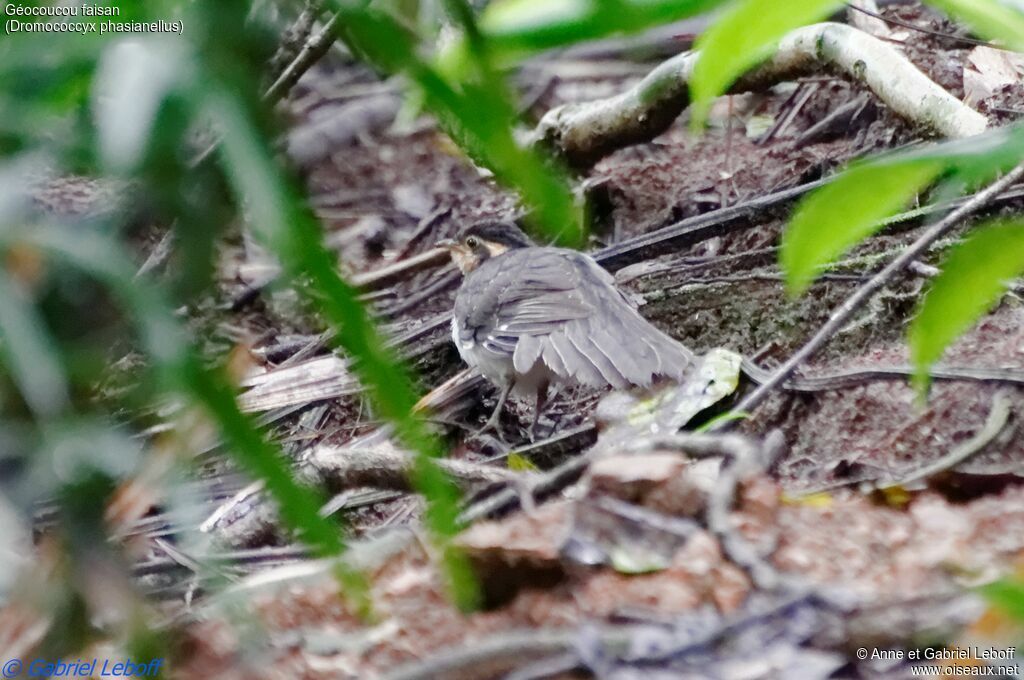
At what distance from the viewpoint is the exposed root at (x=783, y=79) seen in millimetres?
3850

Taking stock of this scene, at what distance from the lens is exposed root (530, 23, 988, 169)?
3850mm

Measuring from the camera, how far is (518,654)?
158 cm

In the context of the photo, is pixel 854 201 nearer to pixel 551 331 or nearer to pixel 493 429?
pixel 551 331

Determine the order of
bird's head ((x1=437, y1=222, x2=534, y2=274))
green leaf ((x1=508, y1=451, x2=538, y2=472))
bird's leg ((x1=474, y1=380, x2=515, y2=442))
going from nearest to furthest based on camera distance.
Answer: green leaf ((x1=508, y1=451, x2=538, y2=472)) < bird's leg ((x1=474, y1=380, x2=515, y2=442)) < bird's head ((x1=437, y1=222, x2=534, y2=274))

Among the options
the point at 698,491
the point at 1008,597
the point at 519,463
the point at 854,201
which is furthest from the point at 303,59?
the point at 1008,597

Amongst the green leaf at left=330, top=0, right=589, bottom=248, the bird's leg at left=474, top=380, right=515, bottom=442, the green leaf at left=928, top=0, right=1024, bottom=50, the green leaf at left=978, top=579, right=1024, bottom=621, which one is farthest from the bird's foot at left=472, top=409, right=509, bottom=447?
the green leaf at left=978, top=579, right=1024, bottom=621

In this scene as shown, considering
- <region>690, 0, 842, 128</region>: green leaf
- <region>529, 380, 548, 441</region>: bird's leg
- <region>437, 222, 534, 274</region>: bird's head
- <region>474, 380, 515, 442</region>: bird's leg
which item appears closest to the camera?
<region>690, 0, 842, 128</region>: green leaf

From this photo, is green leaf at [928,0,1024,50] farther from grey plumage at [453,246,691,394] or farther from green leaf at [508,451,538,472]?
green leaf at [508,451,538,472]

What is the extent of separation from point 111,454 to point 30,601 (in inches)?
11.9

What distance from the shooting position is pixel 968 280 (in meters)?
1.62

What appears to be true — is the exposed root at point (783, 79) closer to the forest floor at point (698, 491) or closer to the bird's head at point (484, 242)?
the forest floor at point (698, 491)

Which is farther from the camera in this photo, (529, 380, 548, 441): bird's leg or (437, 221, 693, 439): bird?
(529, 380, 548, 441): bird's leg

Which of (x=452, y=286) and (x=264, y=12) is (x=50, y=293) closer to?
(x=264, y=12)

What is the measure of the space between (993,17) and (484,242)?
3.21 meters
